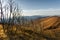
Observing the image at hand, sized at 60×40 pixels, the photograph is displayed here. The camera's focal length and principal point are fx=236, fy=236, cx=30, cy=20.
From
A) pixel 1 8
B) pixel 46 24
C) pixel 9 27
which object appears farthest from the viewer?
pixel 46 24

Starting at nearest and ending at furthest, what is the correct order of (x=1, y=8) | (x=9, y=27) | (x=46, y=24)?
1. (x=1, y=8)
2. (x=9, y=27)
3. (x=46, y=24)

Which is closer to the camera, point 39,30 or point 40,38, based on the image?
point 40,38

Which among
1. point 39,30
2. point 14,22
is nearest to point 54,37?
point 39,30

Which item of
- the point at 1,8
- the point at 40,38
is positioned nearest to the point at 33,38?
the point at 40,38

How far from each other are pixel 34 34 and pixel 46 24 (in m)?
1.23

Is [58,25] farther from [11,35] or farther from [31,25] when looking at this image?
[11,35]

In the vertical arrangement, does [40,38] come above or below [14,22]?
below

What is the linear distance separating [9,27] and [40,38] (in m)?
1.41

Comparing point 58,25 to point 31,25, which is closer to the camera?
point 31,25

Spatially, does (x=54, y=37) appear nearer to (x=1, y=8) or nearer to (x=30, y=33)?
(x=30, y=33)

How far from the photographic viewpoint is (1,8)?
31.2 feet

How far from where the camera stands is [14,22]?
10125 millimetres

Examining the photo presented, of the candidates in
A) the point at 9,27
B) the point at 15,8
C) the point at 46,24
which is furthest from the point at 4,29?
the point at 46,24

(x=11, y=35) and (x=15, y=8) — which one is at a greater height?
(x=15, y=8)
